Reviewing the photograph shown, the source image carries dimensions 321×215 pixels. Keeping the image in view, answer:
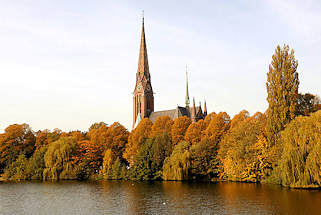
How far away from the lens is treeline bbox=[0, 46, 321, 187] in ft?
136

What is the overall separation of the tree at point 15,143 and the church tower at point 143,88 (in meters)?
40.9

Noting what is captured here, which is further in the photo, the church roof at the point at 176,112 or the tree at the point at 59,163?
the church roof at the point at 176,112

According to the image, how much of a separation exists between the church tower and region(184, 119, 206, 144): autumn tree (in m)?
49.9

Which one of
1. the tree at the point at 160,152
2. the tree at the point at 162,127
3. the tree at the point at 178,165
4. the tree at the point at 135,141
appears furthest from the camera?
the tree at the point at 162,127

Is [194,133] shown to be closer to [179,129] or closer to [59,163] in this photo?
[179,129]

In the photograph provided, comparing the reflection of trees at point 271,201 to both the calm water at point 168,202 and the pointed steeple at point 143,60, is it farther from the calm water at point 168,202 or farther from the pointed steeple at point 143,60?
the pointed steeple at point 143,60

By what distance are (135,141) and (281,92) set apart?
108 feet

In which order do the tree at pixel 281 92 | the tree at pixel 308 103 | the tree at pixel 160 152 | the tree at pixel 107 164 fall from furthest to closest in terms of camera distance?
the tree at pixel 107 164
the tree at pixel 160 152
the tree at pixel 308 103
the tree at pixel 281 92

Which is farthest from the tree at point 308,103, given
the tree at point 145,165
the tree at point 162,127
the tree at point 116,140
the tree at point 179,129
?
the tree at point 116,140

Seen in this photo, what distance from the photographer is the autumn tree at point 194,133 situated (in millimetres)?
63250

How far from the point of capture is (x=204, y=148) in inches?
2297

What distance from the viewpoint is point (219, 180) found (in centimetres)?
5756

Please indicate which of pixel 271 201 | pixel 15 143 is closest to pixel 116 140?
pixel 15 143

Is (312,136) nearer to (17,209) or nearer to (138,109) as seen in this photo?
(17,209)
